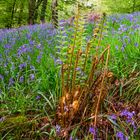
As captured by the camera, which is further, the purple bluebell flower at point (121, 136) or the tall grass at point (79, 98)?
the tall grass at point (79, 98)

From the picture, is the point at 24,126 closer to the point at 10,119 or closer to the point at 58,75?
the point at 10,119

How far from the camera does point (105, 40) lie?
468 centimetres

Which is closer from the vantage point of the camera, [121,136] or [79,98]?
[121,136]

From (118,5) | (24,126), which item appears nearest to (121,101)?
(24,126)

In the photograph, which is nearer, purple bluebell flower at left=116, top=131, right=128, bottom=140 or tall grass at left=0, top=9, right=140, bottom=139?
purple bluebell flower at left=116, top=131, right=128, bottom=140

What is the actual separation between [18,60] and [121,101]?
70.2 inches

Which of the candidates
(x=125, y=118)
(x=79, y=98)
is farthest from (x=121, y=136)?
(x=79, y=98)

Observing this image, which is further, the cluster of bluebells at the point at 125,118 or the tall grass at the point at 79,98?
the tall grass at the point at 79,98

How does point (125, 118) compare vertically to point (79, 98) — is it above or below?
below

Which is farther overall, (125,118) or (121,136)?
(125,118)

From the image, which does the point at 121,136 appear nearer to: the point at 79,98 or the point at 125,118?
the point at 125,118

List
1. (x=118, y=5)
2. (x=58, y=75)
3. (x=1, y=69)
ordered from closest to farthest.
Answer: (x=58, y=75), (x=1, y=69), (x=118, y=5)

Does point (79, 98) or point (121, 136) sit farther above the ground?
point (79, 98)

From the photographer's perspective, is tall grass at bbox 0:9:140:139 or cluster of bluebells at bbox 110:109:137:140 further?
tall grass at bbox 0:9:140:139
